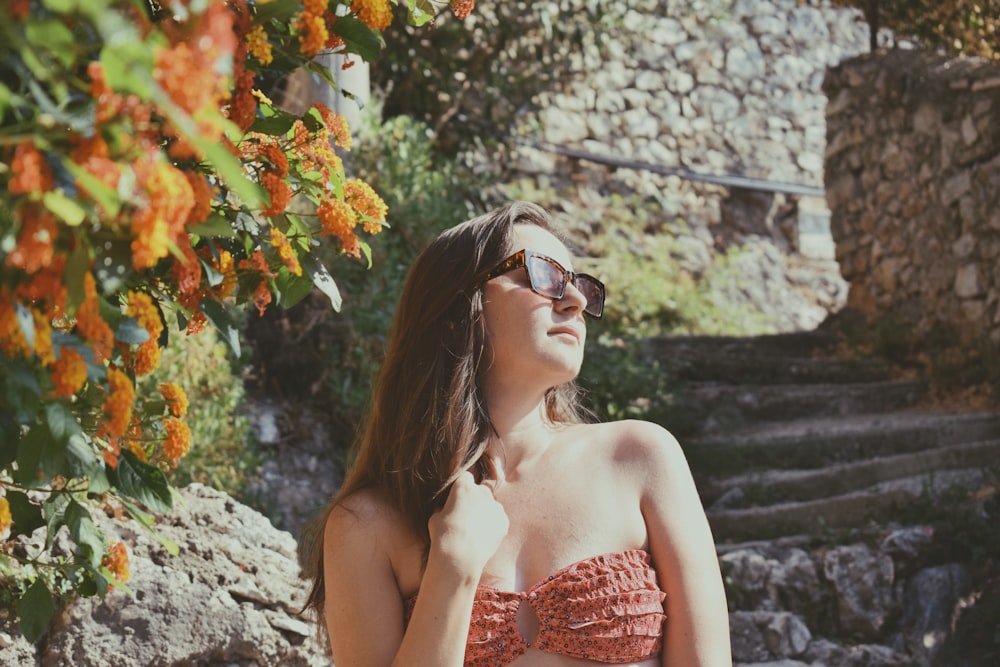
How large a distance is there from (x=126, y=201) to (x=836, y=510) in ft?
14.6

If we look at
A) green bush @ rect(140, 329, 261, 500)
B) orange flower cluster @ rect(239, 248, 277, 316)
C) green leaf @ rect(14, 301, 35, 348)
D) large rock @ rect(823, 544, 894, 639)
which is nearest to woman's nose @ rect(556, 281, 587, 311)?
orange flower cluster @ rect(239, 248, 277, 316)

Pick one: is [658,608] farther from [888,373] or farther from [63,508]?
[888,373]

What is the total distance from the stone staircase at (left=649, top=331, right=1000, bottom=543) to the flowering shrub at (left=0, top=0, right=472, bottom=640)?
3.68 meters

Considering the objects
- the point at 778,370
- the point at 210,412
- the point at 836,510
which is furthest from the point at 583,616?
the point at 778,370

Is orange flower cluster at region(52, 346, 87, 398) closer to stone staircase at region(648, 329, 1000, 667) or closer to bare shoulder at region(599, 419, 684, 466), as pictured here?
bare shoulder at region(599, 419, 684, 466)

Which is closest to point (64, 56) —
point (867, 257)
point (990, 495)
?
point (990, 495)

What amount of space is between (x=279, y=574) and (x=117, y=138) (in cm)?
205

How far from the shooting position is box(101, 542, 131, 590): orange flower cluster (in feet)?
6.22

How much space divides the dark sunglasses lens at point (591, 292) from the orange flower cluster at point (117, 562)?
3.12ft

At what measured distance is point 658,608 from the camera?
199cm

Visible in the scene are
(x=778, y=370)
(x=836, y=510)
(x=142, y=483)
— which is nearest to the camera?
(x=142, y=483)

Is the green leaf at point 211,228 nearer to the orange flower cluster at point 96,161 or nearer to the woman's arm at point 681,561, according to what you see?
the orange flower cluster at point 96,161

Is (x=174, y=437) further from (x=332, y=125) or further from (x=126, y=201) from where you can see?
(x=126, y=201)

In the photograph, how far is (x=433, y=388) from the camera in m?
2.21
